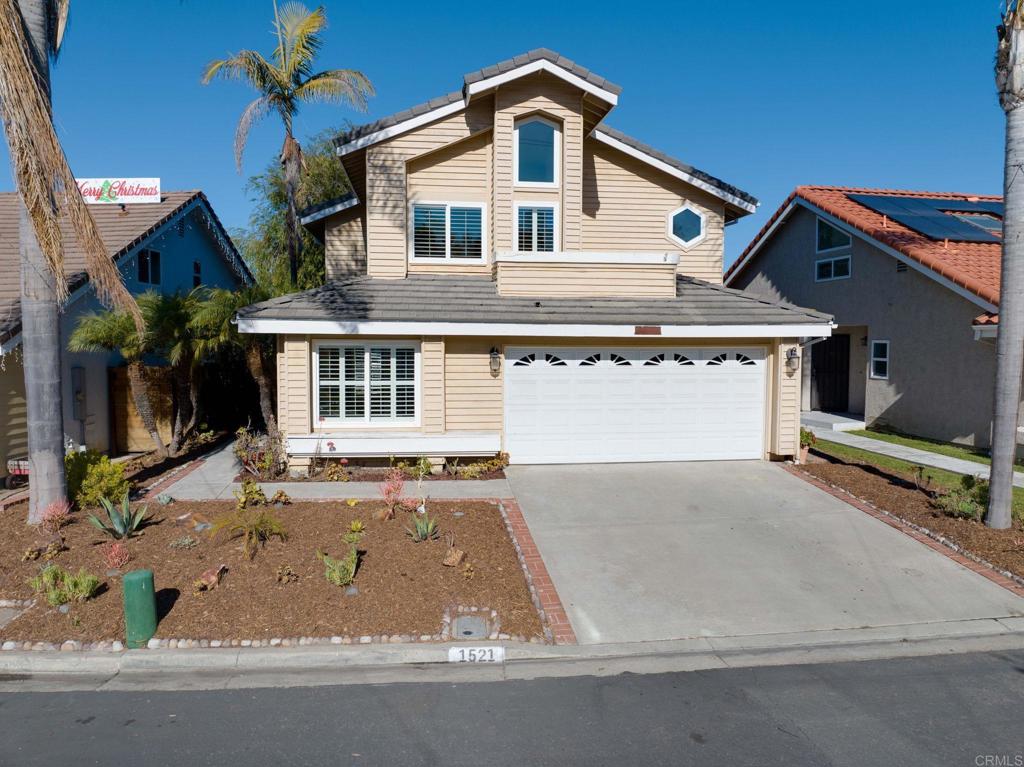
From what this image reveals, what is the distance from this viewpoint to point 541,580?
288 inches

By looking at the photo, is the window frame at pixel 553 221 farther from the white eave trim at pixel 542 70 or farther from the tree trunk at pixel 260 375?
the tree trunk at pixel 260 375

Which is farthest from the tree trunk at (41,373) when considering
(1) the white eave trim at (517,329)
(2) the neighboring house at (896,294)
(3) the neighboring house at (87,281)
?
(2) the neighboring house at (896,294)

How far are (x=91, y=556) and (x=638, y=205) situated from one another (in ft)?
39.8

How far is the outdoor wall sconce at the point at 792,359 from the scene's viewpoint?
1231 cm

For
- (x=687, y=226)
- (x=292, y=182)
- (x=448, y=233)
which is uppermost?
(x=292, y=182)

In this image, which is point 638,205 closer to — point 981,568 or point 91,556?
point 981,568

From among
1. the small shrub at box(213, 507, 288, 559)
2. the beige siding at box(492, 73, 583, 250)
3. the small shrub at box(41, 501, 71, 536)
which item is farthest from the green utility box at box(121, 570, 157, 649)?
the beige siding at box(492, 73, 583, 250)

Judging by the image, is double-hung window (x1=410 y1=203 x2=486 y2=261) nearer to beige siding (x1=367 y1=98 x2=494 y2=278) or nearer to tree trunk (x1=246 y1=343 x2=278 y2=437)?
beige siding (x1=367 y1=98 x2=494 y2=278)

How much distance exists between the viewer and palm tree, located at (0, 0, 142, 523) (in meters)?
6.86

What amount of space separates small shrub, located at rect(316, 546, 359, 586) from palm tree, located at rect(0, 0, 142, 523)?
12.8ft

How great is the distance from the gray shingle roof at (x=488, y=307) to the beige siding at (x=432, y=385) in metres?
0.57

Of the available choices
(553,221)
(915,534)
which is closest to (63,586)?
(915,534)

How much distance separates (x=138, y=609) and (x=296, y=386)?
237 inches

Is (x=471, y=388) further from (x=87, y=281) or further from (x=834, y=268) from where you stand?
(x=834, y=268)
